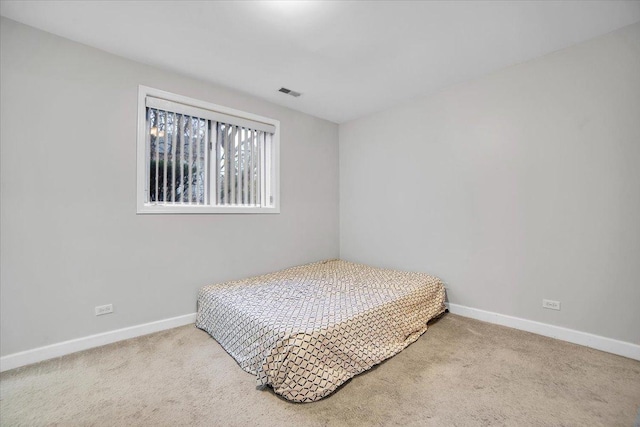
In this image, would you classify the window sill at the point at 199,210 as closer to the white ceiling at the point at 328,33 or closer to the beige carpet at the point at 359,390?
the beige carpet at the point at 359,390

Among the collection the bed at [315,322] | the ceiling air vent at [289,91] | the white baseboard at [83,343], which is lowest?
the white baseboard at [83,343]

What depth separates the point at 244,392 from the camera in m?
1.69

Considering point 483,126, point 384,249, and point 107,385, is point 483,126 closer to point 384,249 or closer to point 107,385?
point 384,249

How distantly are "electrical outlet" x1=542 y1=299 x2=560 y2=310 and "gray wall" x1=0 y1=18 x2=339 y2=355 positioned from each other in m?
3.14

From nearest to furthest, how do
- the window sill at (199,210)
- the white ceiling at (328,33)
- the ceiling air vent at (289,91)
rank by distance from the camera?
the white ceiling at (328,33)
the window sill at (199,210)
the ceiling air vent at (289,91)

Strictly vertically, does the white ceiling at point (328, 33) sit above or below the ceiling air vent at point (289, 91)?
below

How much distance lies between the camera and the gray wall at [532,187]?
2.07 m

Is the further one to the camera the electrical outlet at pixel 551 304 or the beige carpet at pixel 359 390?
the electrical outlet at pixel 551 304

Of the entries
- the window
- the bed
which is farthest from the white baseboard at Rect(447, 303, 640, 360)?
the window

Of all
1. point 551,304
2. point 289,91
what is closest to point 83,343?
point 289,91

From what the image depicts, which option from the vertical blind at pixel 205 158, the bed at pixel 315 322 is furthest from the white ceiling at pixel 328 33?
the bed at pixel 315 322

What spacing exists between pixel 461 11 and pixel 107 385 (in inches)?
137

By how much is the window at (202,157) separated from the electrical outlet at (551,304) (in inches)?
115

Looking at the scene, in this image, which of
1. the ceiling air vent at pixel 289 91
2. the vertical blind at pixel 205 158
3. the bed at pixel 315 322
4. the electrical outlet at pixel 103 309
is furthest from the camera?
the ceiling air vent at pixel 289 91
